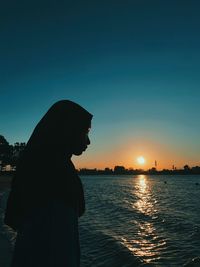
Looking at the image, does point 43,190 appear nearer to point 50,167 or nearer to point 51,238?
point 50,167

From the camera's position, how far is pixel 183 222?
2708 centimetres

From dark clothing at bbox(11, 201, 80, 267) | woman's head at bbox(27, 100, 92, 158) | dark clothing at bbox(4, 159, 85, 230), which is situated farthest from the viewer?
woman's head at bbox(27, 100, 92, 158)

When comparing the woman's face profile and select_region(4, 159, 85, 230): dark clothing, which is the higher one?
the woman's face profile

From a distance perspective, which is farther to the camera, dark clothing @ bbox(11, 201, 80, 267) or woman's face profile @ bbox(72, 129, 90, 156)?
woman's face profile @ bbox(72, 129, 90, 156)

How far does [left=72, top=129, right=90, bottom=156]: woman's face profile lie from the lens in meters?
2.92

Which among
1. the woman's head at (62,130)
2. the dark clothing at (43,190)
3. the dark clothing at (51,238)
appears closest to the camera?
the dark clothing at (51,238)

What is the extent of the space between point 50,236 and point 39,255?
7.1 inches

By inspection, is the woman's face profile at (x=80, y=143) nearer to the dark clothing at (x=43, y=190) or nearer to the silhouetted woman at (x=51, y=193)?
the silhouetted woman at (x=51, y=193)

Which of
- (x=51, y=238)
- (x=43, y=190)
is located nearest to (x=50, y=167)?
(x=43, y=190)

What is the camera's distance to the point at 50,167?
271cm

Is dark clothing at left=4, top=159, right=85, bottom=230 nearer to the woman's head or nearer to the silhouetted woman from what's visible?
the silhouetted woman

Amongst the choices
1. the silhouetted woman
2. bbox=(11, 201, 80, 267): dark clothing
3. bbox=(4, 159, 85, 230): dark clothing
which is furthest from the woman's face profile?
bbox=(11, 201, 80, 267): dark clothing

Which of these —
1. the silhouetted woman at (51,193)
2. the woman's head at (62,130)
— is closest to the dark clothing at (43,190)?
the silhouetted woman at (51,193)

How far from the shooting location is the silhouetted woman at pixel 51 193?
97.7 inches
